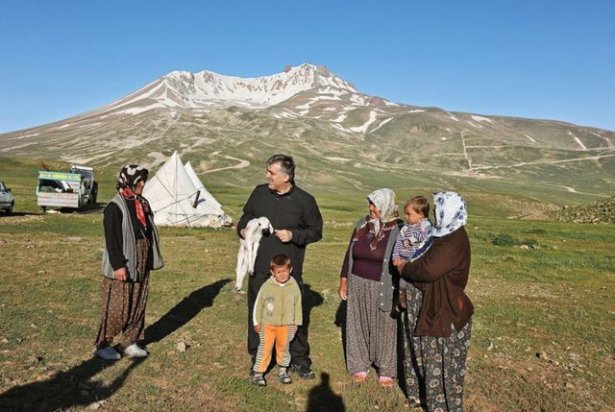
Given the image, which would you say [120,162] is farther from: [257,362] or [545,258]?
[257,362]

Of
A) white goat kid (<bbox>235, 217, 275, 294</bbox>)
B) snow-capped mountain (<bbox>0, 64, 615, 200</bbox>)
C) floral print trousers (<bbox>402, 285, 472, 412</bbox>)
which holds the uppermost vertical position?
snow-capped mountain (<bbox>0, 64, 615, 200</bbox>)

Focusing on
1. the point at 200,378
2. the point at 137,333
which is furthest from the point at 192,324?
the point at 200,378

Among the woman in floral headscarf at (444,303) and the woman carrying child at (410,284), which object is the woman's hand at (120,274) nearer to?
the woman carrying child at (410,284)

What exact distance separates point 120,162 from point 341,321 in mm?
118625

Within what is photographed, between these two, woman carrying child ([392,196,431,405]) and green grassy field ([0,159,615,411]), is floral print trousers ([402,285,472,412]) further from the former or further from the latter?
green grassy field ([0,159,615,411])

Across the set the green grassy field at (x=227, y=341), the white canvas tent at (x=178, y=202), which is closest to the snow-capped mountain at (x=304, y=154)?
the white canvas tent at (x=178, y=202)

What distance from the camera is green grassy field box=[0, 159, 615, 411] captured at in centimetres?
605

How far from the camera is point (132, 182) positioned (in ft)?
22.3

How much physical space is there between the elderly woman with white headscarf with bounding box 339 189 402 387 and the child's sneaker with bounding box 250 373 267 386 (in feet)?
4.02

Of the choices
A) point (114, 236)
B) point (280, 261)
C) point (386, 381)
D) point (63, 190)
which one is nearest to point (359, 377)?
point (386, 381)

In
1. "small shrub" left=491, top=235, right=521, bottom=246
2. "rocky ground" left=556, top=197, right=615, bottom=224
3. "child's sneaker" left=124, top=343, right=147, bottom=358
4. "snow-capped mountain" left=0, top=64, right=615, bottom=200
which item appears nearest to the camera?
"child's sneaker" left=124, top=343, right=147, bottom=358

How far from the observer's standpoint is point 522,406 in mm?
6195

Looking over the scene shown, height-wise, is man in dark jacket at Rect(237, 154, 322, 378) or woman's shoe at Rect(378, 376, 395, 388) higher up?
man in dark jacket at Rect(237, 154, 322, 378)

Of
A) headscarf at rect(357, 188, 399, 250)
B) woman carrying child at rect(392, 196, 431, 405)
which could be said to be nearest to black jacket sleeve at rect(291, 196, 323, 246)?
headscarf at rect(357, 188, 399, 250)
